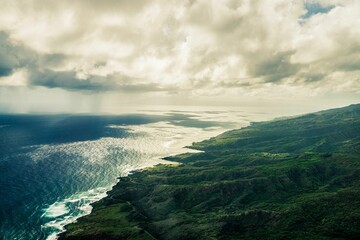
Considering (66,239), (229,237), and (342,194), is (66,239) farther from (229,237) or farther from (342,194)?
(342,194)

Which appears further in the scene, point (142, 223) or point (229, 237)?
point (142, 223)

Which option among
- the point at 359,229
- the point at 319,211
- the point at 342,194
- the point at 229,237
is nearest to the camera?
the point at 359,229

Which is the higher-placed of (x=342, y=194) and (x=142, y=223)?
(x=342, y=194)

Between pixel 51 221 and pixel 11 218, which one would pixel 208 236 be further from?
pixel 11 218

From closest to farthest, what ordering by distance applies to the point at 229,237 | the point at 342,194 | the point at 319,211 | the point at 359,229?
the point at 359,229 → the point at 229,237 → the point at 319,211 → the point at 342,194

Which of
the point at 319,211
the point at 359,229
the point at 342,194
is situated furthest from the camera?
the point at 342,194

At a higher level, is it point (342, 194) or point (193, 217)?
point (342, 194)

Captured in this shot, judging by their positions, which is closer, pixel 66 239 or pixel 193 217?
pixel 66 239

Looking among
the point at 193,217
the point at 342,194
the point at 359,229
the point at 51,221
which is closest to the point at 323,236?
the point at 359,229

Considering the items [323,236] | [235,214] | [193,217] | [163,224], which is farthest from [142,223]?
[323,236]
